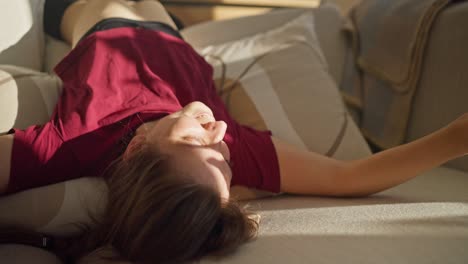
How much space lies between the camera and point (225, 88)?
125cm

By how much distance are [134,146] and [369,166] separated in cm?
49

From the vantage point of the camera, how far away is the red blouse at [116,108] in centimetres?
85

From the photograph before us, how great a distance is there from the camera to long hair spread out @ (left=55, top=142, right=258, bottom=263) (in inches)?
27.8

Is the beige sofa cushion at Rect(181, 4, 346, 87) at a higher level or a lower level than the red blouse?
higher

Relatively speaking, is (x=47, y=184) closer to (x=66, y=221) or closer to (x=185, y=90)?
(x=66, y=221)

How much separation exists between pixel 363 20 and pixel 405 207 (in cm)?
86

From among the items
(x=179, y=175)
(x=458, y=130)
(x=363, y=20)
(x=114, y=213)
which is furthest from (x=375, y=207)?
(x=363, y=20)

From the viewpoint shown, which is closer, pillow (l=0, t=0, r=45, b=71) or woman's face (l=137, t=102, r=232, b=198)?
woman's face (l=137, t=102, r=232, b=198)

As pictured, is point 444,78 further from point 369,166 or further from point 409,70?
point 369,166

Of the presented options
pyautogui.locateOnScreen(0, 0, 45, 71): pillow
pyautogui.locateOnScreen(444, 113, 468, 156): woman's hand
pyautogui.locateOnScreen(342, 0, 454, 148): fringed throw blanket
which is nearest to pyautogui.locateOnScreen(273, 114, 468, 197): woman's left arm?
pyautogui.locateOnScreen(444, 113, 468, 156): woman's hand

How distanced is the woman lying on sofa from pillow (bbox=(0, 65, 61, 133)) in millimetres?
34

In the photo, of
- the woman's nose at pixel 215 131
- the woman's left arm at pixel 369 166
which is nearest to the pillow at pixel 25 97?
the woman's nose at pixel 215 131

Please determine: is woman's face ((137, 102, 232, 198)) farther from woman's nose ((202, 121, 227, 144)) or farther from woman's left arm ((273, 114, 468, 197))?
woman's left arm ((273, 114, 468, 197))

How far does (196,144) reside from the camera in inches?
32.5
